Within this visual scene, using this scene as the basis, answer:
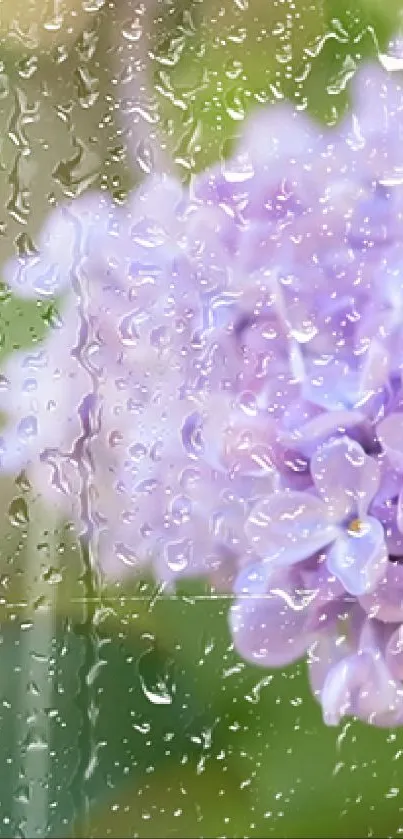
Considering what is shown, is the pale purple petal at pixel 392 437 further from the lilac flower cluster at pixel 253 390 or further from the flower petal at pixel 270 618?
the flower petal at pixel 270 618

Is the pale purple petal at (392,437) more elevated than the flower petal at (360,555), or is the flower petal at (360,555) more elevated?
the pale purple petal at (392,437)

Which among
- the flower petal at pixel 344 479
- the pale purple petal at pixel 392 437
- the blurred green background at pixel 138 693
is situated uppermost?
the pale purple petal at pixel 392 437

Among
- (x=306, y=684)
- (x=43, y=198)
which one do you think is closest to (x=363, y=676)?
(x=306, y=684)

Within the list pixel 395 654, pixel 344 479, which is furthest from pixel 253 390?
pixel 395 654

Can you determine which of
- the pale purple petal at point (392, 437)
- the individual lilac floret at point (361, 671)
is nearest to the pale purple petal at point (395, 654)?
the individual lilac floret at point (361, 671)

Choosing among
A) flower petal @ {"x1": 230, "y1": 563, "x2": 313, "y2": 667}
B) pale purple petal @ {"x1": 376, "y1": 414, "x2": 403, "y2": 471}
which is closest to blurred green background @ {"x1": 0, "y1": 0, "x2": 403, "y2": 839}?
flower petal @ {"x1": 230, "y1": 563, "x2": 313, "y2": 667}

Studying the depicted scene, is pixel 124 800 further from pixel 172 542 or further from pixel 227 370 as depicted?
pixel 227 370

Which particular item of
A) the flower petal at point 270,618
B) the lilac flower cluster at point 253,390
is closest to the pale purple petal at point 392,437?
the lilac flower cluster at point 253,390

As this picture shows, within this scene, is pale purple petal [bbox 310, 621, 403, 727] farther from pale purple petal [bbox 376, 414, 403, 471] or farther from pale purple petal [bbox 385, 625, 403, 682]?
pale purple petal [bbox 376, 414, 403, 471]
